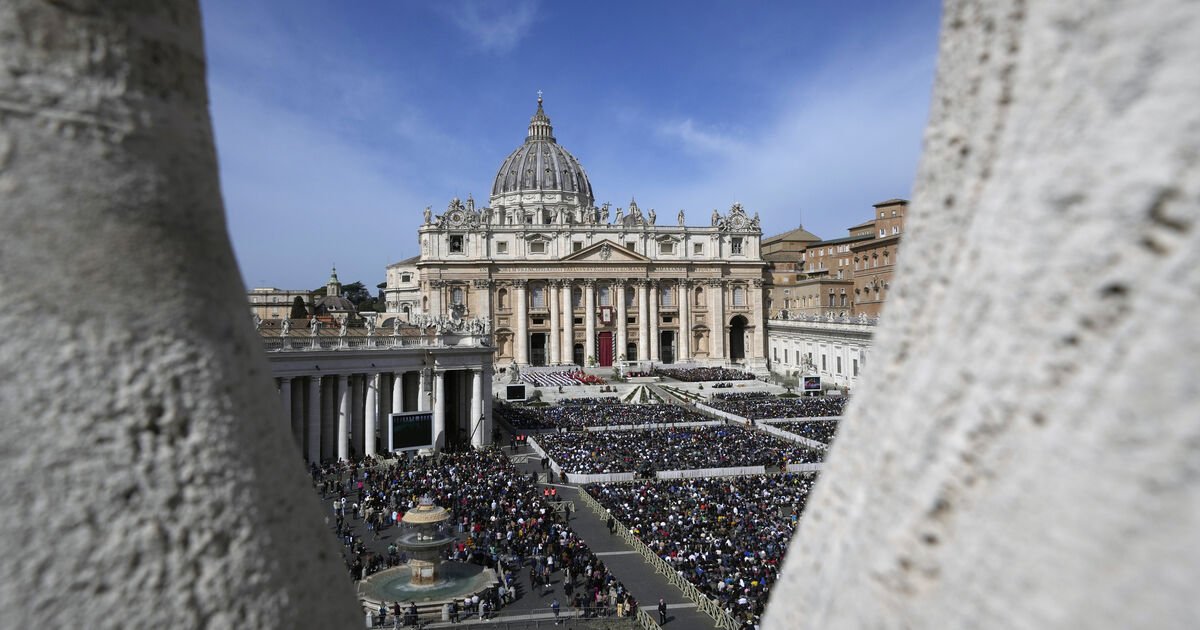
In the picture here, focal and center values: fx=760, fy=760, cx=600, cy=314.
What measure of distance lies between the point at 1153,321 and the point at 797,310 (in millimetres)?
74885

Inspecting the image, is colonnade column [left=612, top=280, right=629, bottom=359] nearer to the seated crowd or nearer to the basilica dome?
the seated crowd

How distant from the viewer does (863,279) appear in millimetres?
62938

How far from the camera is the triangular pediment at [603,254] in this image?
6744 centimetres

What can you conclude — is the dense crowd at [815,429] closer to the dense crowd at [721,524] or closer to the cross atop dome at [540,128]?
the dense crowd at [721,524]

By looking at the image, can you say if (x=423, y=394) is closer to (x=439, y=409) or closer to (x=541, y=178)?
(x=439, y=409)

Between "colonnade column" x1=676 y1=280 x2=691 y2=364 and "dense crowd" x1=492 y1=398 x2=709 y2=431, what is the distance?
26917 mm

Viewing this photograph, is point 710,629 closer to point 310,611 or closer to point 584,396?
point 310,611

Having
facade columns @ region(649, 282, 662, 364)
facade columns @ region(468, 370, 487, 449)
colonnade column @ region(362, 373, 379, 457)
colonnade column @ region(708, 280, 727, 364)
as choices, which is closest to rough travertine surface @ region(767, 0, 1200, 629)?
colonnade column @ region(362, 373, 379, 457)

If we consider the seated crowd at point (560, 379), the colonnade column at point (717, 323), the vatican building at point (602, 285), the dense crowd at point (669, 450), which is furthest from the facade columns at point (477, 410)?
the colonnade column at point (717, 323)

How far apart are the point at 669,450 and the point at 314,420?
43.3ft

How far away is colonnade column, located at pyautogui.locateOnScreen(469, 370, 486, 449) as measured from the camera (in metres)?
33.2

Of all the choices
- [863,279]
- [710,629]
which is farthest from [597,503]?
[863,279]

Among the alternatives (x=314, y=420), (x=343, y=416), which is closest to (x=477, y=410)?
(x=343, y=416)

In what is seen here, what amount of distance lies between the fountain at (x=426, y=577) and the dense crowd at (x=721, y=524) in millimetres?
4319
